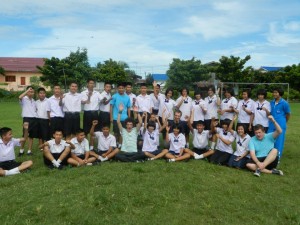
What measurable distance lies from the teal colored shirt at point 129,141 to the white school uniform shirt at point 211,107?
2179mm

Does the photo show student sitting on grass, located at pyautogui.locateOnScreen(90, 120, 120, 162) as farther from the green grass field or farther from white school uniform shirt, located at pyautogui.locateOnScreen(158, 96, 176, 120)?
white school uniform shirt, located at pyautogui.locateOnScreen(158, 96, 176, 120)

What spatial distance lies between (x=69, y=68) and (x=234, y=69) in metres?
16.5

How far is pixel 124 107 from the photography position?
28.5 ft

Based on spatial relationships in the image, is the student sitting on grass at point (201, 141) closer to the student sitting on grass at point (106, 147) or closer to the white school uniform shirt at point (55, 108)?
the student sitting on grass at point (106, 147)

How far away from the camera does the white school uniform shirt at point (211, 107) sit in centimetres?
A: 895

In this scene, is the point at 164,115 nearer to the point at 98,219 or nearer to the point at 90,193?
the point at 90,193

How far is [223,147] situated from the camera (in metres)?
7.97

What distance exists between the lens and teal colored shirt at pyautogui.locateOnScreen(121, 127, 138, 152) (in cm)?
796

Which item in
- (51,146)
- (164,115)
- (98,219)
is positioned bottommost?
(98,219)

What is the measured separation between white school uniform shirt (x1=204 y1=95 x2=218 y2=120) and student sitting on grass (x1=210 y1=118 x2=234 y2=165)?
35.3 inches

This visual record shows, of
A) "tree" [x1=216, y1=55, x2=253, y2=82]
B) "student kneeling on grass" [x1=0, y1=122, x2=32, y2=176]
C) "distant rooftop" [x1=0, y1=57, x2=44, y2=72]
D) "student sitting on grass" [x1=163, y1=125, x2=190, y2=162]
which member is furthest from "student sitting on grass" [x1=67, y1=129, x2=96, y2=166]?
"distant rooftop" [x1=0, y1=57, x2=44, y2=72]

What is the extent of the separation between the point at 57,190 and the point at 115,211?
3.96ft

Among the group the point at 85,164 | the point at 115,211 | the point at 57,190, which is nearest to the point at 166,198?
the point at 115,211

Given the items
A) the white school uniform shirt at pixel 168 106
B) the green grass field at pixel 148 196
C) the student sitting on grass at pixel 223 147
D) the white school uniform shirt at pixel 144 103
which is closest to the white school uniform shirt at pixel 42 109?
the green grass field at pixel 148 196
